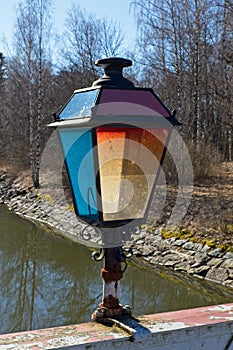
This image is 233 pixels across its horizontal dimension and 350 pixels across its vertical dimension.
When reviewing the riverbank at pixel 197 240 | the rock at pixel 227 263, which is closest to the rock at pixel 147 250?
the riverbank at pixel 197 240

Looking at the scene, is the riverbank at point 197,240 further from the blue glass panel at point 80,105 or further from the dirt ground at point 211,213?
the blue glass panel at point 80,105

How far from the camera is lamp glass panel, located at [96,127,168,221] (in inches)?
45.4

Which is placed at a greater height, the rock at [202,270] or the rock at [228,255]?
the rock at [228,255]

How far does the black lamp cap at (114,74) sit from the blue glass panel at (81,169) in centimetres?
17

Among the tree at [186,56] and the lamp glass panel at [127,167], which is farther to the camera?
the tree at [186,56]

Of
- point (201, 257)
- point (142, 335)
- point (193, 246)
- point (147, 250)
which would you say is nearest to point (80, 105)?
point (142, 335)

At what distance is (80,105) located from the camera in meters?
1.18

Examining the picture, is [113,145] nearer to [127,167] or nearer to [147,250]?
[127,167]

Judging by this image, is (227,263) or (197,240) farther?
(197,240)

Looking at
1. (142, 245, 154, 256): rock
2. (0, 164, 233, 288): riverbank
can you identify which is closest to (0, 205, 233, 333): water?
(0, 164, 233, 288): riverbank

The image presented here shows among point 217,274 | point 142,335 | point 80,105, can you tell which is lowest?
point 217,274

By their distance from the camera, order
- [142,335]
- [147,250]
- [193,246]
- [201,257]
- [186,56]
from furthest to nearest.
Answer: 1. [186,56]
2. [147,250]
3. [193,246]
4. [201,257]
5. [142,335]

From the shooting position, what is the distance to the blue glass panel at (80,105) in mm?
1131

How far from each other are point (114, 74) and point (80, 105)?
0.14 meters
